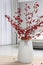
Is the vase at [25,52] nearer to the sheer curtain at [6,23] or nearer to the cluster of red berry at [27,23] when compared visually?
the cluster of red berry at [27,23]

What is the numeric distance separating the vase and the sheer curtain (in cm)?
265

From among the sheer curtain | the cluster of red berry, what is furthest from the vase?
the sheer curtain

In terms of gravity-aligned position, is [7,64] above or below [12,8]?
below

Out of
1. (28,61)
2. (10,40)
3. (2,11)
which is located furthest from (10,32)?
(28,61)

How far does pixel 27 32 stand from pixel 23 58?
0.22m

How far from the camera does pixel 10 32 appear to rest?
4129mm

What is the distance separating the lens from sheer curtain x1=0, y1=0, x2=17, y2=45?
3.91m

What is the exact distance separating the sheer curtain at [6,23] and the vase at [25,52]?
2.65 metres

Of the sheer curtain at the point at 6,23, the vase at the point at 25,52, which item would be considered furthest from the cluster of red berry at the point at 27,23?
the sheer curtain at the point at 6,23

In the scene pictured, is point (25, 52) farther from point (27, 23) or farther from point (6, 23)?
point (6, 23)

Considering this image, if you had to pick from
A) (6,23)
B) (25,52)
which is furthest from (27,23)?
(6,23)

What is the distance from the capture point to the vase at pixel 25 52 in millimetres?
1287

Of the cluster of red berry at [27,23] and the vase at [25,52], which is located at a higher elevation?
the cluster of red berry at [27,23]

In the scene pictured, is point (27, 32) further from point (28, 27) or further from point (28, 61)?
point (28, 61)
